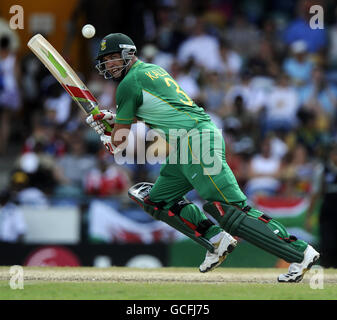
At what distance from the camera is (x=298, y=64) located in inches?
555

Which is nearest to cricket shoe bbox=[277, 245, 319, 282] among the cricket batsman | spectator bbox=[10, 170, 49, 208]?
the cricket batsman

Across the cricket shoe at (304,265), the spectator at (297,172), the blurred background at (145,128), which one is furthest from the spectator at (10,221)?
the cricket shoe at (304,265)

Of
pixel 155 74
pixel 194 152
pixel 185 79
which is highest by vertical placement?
pixel 155 74

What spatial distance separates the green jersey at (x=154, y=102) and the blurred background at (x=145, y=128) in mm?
4192

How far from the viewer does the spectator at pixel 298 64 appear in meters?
13.9

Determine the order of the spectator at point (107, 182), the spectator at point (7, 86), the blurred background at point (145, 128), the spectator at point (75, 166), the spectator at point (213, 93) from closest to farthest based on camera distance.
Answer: the blurred background at point (145, 128), the spectator at point (107, 182), the spectator at point (75, 166), the spectator at point (213, 93), the spectator at point (7, 86)

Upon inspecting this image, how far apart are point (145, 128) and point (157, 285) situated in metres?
4.98

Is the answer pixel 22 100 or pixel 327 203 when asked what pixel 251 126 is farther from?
pixel 22 100

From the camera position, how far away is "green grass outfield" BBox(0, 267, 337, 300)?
23.0 ft

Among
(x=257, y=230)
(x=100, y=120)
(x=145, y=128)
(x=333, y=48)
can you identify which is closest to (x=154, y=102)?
(x=100, y=120)

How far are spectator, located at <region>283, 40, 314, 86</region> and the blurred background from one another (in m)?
0.02

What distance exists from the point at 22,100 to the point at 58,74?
6.49 meters

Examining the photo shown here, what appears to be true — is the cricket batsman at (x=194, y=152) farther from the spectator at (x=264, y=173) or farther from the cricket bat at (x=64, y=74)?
the spectator at (x=264, y=173)

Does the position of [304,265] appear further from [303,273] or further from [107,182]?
[107,182]
